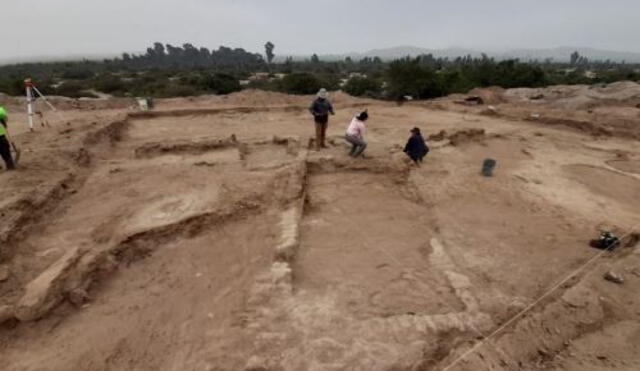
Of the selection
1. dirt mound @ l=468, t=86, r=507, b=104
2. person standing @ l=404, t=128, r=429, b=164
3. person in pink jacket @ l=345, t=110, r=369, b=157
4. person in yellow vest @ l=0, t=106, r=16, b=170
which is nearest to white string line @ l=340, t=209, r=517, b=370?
person in pink jacket @ l=345, t=110, r=369, b=157

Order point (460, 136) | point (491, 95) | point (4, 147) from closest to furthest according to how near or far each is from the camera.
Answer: point (4, 147), point (460, 136), point (491, 95)

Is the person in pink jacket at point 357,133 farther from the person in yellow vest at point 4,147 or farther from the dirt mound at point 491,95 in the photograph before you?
the dirt mound at point 491,95

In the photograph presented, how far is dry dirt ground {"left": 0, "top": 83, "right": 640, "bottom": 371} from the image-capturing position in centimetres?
371

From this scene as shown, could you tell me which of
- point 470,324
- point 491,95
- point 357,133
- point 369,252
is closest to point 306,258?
point 369,252

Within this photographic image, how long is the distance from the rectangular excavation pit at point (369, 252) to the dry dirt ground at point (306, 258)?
0.09 feet

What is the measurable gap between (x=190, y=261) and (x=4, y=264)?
2.11 metres

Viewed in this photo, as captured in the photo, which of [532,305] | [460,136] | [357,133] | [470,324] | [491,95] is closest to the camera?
[470,324]

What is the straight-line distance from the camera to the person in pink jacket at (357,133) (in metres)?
8.33

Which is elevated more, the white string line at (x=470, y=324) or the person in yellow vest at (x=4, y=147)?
the person in yellow vest at (x=4, y=147)

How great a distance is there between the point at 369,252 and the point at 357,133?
3.70 m

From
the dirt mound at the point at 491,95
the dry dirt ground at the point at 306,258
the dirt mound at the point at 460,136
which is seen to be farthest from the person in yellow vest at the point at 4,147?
the dirt mound at the point at 491,95

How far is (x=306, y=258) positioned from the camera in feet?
16.9

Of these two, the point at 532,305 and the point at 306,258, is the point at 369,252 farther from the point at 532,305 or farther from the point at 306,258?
the point at 532,305

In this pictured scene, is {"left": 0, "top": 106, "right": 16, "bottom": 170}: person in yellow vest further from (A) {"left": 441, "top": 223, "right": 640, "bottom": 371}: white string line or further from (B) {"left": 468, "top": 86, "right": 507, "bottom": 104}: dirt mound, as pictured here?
(B) {"left": 468, "top": 86, "right": 507, "bottom": 104}: dirt mound
